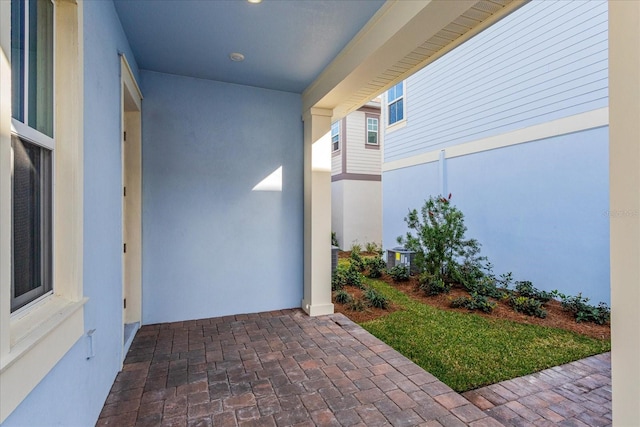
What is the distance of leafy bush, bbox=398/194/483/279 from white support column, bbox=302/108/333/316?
2.38 metres

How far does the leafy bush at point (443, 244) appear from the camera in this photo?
226 inches

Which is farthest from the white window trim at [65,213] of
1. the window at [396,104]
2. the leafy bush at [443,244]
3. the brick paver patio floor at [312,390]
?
the window at [396,104]

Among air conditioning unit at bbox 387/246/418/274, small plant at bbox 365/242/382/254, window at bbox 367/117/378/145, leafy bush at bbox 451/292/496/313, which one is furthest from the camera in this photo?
window at bbox 367/117/378/145

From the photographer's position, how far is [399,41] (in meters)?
2.57

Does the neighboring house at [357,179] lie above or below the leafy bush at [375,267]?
above

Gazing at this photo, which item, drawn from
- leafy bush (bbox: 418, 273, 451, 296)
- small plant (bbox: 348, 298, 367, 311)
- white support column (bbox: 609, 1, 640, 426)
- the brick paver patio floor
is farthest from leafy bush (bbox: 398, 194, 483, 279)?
white support column (bbox: 609, 1, 640, 426)

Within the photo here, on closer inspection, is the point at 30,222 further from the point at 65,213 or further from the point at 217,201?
the point at 217,201

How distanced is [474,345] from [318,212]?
2422 millimetres

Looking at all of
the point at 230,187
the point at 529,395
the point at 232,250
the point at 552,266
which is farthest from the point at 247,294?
the point at 552,266

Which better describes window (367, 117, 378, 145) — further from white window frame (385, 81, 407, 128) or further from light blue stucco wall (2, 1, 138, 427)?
light blue stucco wall (2, 1, 138, 427)

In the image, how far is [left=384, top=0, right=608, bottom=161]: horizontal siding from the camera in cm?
453

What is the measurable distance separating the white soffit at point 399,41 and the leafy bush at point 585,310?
389 cm

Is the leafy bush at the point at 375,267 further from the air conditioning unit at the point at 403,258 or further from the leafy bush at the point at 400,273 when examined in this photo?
the leafy bush at the point at 400,273

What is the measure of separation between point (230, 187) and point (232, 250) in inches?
33.5
